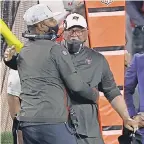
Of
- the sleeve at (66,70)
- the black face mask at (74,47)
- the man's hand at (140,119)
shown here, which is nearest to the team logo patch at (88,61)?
the black face mask at (74,47)

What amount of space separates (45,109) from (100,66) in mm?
732

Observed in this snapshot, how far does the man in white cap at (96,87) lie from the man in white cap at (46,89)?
19 centimetres

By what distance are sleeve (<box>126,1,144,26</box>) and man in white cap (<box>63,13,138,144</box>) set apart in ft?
11.3

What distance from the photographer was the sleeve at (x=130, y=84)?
206 inches

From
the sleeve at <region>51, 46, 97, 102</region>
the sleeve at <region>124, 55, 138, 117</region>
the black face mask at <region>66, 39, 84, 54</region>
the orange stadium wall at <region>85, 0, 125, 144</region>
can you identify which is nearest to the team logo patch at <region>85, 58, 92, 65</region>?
the black face mask at <region>66, 39, 84, 54</region>

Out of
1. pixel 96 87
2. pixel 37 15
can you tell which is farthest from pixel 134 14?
pixel 37 15

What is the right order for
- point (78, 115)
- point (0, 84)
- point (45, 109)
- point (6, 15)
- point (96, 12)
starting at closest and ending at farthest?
point (45, 109), point (78, 115), point (96, 12), point (0, 84), point (6, 15)

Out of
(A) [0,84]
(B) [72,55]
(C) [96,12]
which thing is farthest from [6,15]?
(B) [72,55]

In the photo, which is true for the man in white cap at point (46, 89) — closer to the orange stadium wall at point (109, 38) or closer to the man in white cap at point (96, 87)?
the man in white cap at point (96, 87)

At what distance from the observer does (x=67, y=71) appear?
15.2 feet

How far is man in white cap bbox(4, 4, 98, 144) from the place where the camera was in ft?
15.2

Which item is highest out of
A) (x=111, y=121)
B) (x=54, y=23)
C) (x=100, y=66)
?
(x=54, y=23)

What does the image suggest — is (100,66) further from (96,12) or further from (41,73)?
(96,12)

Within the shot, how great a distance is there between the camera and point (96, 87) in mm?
5098
